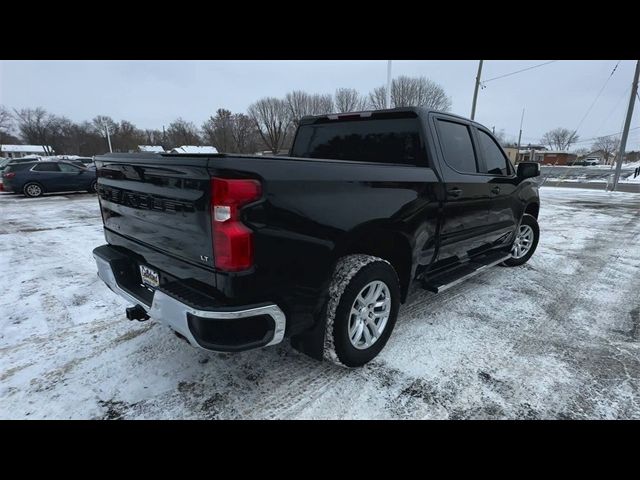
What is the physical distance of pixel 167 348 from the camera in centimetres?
299

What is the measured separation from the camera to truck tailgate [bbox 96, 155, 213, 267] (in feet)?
6.32

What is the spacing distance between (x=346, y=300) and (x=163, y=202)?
4.39ft

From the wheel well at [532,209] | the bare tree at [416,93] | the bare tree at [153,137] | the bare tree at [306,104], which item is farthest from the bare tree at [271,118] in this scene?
the wheel well at [532,209]

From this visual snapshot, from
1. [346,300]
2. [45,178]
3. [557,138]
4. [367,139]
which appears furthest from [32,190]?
[557,138]

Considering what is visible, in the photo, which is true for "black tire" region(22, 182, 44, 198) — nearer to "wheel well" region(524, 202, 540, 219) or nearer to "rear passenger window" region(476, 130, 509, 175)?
"rear passenger window" region(476, 130, 509, 175)

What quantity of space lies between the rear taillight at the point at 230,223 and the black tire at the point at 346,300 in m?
0.81

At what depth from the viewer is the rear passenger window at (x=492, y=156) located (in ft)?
13.4

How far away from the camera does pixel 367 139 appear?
348cm

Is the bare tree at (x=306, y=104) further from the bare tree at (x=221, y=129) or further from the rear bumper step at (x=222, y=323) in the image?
the rear bumper step at (x=222, y=323)

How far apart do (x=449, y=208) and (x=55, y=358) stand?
3.58 meters

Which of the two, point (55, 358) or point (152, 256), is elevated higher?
point (152, 256)
